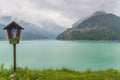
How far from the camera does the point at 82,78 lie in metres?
10.5

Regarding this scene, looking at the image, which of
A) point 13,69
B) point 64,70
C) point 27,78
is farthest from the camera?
point 64,70

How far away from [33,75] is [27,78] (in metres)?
0.54

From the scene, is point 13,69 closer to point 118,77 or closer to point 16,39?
point 16,39

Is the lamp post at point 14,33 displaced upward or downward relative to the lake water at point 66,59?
upward

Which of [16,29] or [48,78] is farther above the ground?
[16,29]

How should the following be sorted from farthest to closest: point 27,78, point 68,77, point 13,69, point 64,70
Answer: point 64,70, point 13,69, point 68,77, point 27,78

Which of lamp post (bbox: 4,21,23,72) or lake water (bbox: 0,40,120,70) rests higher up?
lamp post (bbox: 4,21,23,72)

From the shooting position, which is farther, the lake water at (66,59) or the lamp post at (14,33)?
the lake water at (66,59)

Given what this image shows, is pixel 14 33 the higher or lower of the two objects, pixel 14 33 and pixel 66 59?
the higher

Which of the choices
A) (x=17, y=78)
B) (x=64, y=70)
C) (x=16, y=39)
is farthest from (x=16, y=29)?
(x=64, y=70)

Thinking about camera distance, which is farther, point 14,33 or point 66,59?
point 66,59

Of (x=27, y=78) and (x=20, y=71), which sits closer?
(x=27, y=78)

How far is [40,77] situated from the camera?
33.7 ft

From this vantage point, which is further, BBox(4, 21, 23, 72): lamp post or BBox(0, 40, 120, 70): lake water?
BBox(0, 40, 120, 70): lake water
